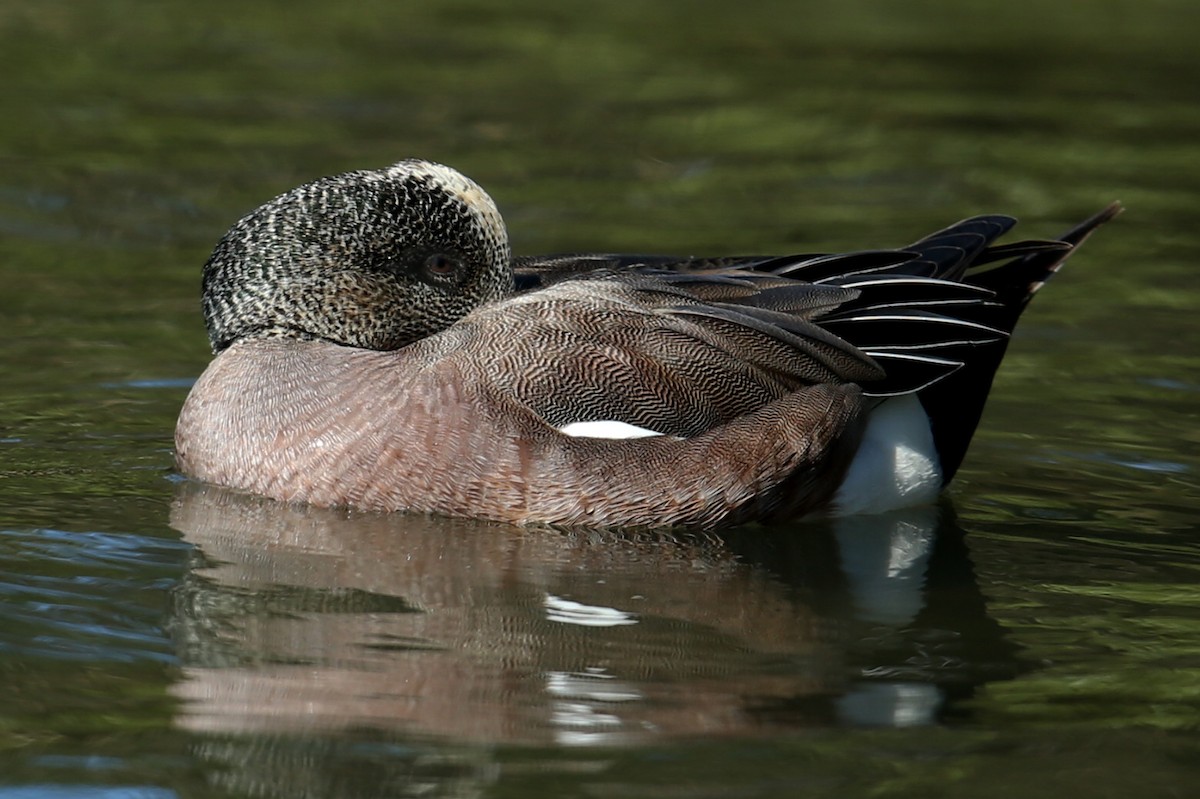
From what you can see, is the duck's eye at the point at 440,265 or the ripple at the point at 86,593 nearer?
the ripple at the point at 86,593

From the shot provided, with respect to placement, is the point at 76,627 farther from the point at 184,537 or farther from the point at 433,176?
the point at 433,176

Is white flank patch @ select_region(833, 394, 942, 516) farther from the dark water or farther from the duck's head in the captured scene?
the duck's head

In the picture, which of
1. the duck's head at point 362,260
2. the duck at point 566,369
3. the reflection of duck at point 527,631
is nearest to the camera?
the reflection of duck at point 527,631

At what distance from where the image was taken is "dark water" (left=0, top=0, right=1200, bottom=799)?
15.1 ft

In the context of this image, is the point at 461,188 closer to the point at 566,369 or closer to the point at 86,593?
the point at 566,369

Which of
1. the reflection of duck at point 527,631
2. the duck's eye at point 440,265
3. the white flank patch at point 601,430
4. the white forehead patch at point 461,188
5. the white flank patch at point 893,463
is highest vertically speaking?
the white forehead patch at point 461,188

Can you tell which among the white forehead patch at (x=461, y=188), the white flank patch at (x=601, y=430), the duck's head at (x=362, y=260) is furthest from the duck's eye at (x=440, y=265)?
the white flank patch at (x=601, y=430)

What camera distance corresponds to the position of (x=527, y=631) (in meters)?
5.41

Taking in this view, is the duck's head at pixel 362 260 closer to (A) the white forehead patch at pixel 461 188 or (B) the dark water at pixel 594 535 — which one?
(A) the white forehead patch at pixel 461 188

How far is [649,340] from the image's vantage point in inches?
253

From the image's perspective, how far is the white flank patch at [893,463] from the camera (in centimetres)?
686

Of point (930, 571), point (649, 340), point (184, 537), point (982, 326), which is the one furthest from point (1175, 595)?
point (184, 537)

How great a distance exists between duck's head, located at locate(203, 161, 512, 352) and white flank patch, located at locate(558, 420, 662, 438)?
823 mm

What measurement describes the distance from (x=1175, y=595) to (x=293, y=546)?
282 centimetres
